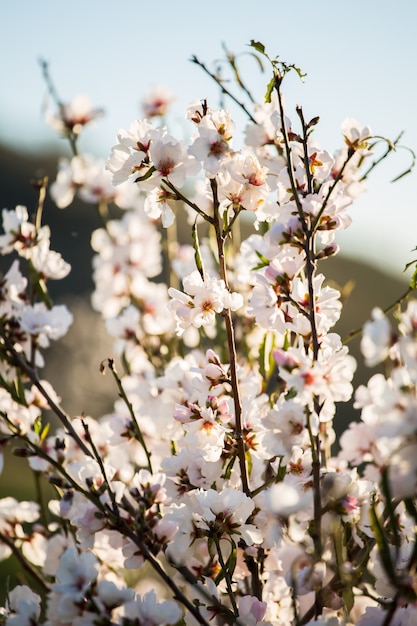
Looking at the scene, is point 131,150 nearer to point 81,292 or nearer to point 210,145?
point 210,145

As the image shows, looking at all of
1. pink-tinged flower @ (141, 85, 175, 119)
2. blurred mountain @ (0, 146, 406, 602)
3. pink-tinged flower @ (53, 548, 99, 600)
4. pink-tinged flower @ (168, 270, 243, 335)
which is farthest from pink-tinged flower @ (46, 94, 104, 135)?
blurred mountain @ (0, 146, 406, 602)

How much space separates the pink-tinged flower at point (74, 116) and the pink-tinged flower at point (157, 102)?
107mm

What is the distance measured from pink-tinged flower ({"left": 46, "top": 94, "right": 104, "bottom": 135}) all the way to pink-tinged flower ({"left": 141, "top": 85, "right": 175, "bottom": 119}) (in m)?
0.11

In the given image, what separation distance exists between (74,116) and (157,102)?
19 centimetres

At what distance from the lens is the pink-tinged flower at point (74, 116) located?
1.27m

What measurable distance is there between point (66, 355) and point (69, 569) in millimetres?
5005

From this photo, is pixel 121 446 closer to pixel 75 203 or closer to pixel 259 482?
pixel 259 482

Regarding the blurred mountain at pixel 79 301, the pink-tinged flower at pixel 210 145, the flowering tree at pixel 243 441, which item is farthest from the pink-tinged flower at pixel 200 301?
the blurred mountain at pixel 79 301

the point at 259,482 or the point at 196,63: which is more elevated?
the point at 196,63

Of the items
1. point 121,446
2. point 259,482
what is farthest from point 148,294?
point 259,482

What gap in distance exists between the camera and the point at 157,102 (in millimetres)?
1383

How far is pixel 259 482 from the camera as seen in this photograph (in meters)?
0.74

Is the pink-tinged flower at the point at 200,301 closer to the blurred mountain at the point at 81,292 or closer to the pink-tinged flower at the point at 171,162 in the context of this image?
the pink-tinged flower at the point at 171,162

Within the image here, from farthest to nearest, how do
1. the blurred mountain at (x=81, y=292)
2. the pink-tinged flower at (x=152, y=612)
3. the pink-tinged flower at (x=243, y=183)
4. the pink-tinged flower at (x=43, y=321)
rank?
1. the blurred mountain at (x=81, y=292)
2. the pink-tinged flower at (x=43, y=321)
3. the pink-tinged flower at (x=243, y=183)
4. the pink-tinged flower at (x=152, y=612)
